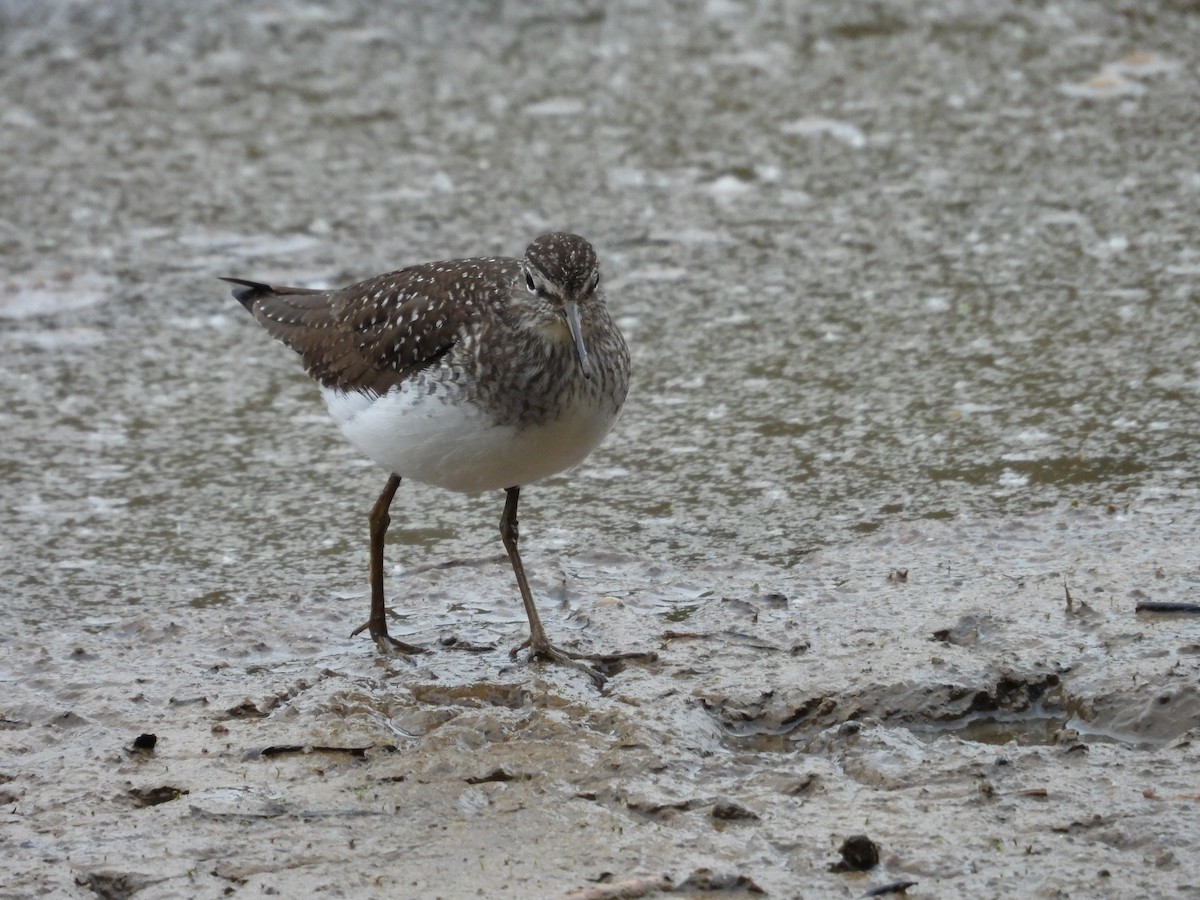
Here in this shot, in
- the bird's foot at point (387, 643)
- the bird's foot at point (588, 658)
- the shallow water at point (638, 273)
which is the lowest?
the bird's foot at point (588, 658)

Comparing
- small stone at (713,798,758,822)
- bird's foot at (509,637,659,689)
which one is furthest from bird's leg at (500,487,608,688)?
small stone at (713,798,758,822)

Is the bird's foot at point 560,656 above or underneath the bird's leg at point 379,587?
underneath

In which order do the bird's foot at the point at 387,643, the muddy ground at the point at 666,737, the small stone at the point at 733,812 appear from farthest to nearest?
the bird's foot at the point at 387,643 → the small stone at the point at 733,812 → the muddy ground at the point at 666,737

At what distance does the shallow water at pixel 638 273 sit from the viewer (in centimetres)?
511

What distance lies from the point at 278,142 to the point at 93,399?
2.74 meters

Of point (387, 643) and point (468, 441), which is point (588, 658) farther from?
point (468, 441)

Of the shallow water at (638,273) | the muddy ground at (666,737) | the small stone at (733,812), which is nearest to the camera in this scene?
the muddy ground at (666,737)

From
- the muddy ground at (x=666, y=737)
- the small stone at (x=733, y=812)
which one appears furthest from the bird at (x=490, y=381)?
the small stone at (x=733, y=812)

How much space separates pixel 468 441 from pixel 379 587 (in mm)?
592

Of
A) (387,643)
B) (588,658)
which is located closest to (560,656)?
(588,658)

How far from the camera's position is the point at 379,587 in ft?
15.3

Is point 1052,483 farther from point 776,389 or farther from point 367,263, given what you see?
point 367,263

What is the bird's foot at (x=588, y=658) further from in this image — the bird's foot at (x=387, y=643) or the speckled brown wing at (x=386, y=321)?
the speckled brown wing at (x=386, y=321)

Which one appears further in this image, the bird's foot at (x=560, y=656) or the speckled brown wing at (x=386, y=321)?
the speckled brown wing at (x=386, y=321)
